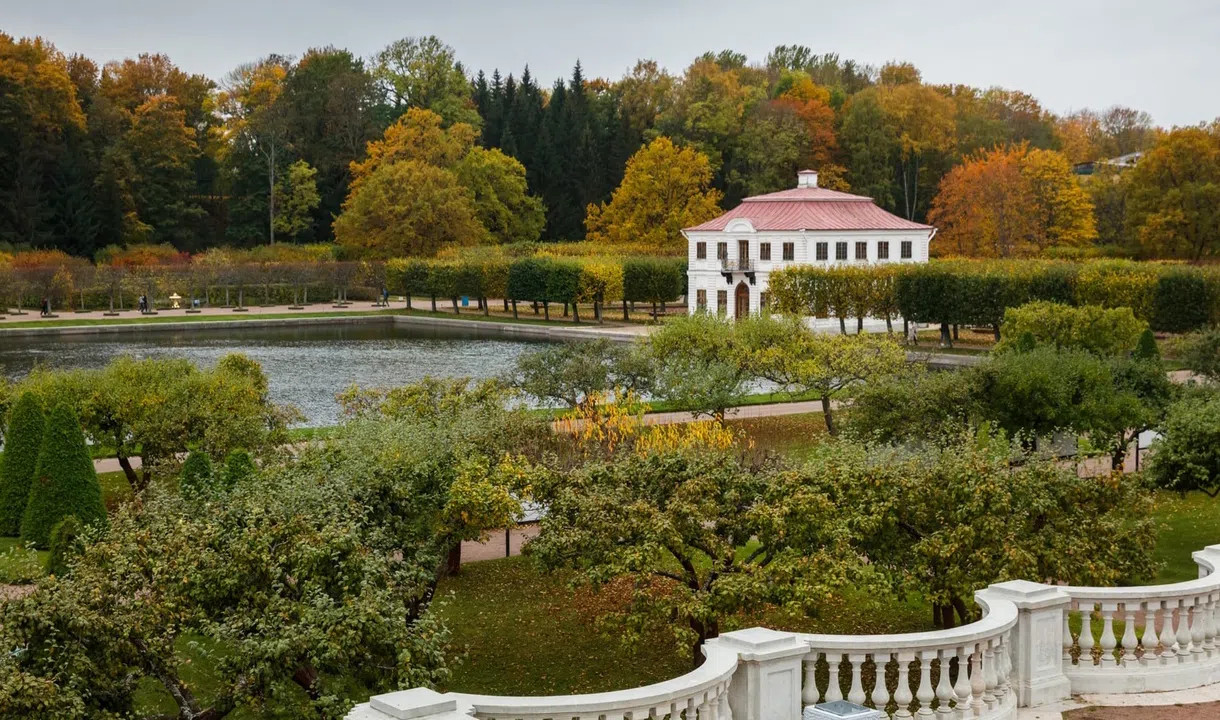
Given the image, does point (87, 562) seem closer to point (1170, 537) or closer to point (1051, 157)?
point (1170, 537)

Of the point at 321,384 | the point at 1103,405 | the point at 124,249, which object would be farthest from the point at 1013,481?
the point at 124,249

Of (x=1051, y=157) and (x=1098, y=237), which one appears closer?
(x=1051, y=157)

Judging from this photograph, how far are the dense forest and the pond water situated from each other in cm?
2274

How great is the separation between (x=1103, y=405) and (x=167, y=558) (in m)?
20.3

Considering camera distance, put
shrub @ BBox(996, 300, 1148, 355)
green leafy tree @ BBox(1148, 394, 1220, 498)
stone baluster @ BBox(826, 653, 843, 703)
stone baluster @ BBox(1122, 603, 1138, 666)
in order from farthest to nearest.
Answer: shrub @ BBox(996, 300, 1148, 355)
green leafy tree @ BBox(1148, 394, 1220, 498)
stone baluster @ BBox(1122, 603, 1138, 666)
stone baluster @ BBox(826, 653, 843, 703)

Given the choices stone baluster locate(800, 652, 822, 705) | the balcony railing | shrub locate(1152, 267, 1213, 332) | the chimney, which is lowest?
stone baluster locate(800, 652, 822, 705)

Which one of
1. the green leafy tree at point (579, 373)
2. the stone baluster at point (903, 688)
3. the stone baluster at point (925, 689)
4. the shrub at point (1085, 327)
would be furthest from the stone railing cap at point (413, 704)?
the shrub at point (1085, 327)

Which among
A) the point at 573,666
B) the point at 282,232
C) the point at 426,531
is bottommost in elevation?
the point at 573,666

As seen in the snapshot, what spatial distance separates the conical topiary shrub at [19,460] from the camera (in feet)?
78.6

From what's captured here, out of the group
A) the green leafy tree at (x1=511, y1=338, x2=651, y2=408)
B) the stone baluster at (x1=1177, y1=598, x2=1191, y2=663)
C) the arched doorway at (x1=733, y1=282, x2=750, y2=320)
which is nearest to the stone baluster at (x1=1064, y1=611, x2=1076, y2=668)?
the stone baluster at (x1=1177, y1=598, x2=1191, y2=663)

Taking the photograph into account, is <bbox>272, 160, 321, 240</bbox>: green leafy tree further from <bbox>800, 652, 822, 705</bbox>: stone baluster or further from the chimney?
<bbox>800, 652, 822, 705</bbox>: stone baluster

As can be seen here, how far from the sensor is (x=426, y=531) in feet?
56.1

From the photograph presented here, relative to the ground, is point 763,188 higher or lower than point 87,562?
higher

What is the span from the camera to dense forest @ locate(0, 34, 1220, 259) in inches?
3642
